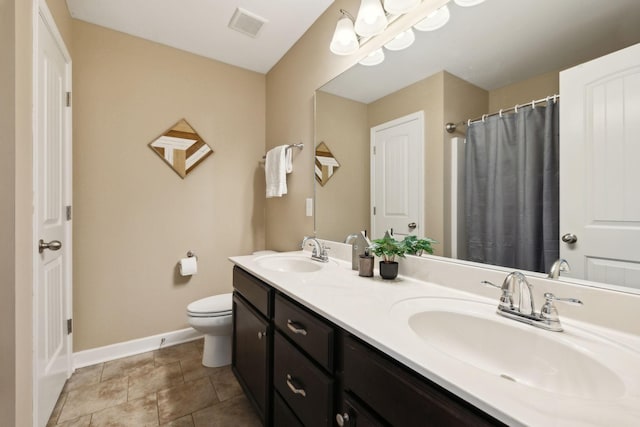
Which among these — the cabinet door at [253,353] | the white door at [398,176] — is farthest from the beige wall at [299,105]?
the cabinet door at [253,353]

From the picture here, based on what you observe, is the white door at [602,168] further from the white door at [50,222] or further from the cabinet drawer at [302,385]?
the white door at [50,222]

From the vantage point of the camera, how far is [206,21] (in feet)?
6.33

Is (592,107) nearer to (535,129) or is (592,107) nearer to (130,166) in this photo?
(535,129)

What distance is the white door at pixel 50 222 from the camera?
125cm

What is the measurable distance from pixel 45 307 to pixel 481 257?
203 centimetres

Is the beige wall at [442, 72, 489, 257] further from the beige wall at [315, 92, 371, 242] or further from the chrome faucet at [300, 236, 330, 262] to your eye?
the chrome faucet at [300, 236, 330, 262]

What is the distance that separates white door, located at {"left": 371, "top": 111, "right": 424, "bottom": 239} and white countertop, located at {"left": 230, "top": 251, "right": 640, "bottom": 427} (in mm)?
302

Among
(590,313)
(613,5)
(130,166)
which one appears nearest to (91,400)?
(130,166)

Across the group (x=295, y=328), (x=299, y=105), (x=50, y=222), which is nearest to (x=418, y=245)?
(x=295, y=328)

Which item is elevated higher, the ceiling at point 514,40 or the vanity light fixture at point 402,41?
the vanity light fixture at point 402,41

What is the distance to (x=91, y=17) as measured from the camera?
6.17 feet

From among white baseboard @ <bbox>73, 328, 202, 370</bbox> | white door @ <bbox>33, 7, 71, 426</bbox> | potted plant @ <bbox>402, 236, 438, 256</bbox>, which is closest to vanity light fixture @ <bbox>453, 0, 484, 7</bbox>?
potted plant @ <bbox>402, 236, 438, 256</bbox>

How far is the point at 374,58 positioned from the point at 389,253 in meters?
1.04

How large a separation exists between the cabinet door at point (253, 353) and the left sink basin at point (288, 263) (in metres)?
0.26
